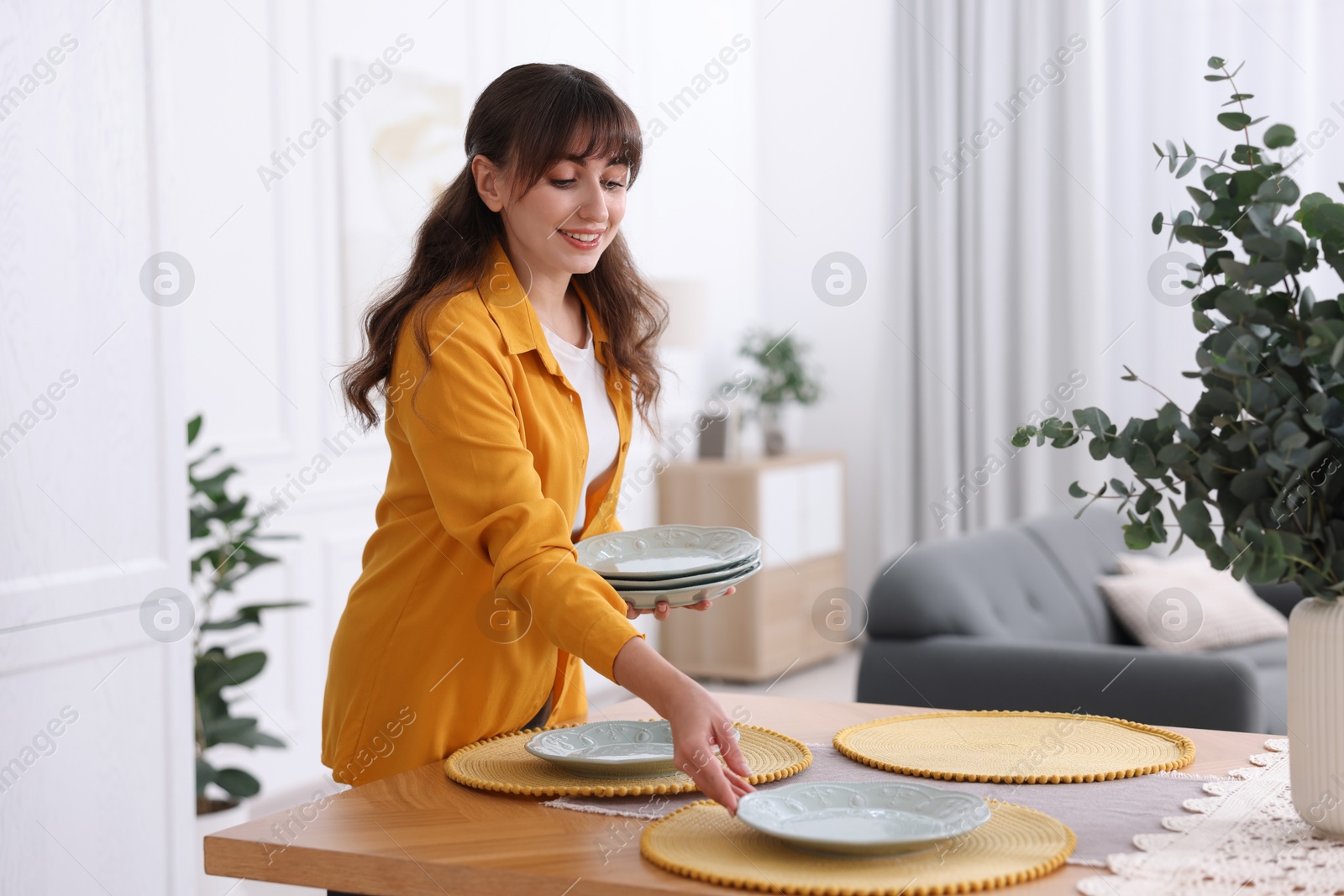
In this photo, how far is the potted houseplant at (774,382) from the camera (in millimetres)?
5484

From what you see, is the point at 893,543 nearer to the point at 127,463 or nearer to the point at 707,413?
the point at 707,413

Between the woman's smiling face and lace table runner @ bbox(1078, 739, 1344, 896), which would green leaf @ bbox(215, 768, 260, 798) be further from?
lace table runner @ bbox(1078, 739, 1344, 896)

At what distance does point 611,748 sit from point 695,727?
0.22 m

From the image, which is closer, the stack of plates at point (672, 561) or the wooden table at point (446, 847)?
the wooden table at point (446, 847)

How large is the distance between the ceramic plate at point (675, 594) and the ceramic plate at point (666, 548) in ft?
0.07

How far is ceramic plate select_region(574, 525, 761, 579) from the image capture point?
1415 millimetres

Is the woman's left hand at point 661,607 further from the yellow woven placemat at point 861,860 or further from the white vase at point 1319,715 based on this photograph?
the white vase at point 1319,715

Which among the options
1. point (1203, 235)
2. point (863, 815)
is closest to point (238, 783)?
point (863, 815)

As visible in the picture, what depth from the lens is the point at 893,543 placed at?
576cm

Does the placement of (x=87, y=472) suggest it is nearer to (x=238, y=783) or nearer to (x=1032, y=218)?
(x=238, y=783)

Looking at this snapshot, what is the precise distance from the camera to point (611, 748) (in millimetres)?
1283

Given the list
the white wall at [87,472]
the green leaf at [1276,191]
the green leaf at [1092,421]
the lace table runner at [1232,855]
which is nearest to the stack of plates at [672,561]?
the green leaf at [1092,421]

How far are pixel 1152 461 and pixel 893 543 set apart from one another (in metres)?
4.72

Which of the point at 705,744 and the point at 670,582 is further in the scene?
the point at 670,582
